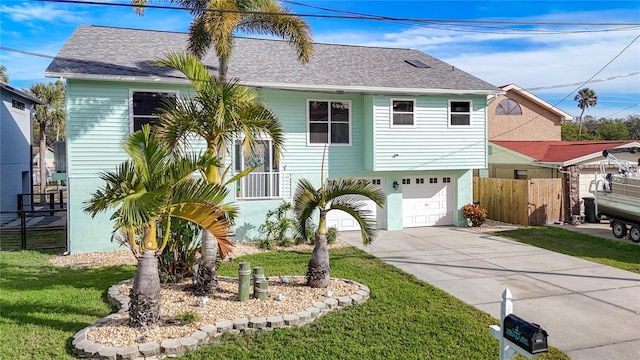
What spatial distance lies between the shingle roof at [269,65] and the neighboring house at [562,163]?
4355 millimetres

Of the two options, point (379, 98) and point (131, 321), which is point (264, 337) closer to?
point (131, 321)

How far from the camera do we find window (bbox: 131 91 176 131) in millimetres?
12695

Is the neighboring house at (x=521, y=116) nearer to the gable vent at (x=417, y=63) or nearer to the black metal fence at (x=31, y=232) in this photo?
the gable vent at (x=417, y=63)

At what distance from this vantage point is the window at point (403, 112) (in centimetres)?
1505

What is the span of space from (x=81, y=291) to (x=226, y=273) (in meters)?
2.71

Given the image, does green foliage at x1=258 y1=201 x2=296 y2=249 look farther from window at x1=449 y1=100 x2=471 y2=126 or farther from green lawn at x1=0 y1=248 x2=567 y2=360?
window at x1=449 y1=100 x2=471 y2=126

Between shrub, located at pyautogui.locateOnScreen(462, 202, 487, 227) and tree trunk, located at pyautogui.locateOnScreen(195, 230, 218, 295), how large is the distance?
11244 mm

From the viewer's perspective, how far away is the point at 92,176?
12.4 metres

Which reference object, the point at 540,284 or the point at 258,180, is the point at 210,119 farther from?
the point at 540,284

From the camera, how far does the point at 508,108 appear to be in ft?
83.5

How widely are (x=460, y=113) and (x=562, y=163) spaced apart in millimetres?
4621

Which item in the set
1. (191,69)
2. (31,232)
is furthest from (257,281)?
(31,232)

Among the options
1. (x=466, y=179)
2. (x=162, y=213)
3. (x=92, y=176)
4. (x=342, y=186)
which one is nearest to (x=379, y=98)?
(x=466, y=179)

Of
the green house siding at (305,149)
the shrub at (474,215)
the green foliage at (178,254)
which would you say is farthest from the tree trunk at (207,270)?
the shrub at (474,215)
